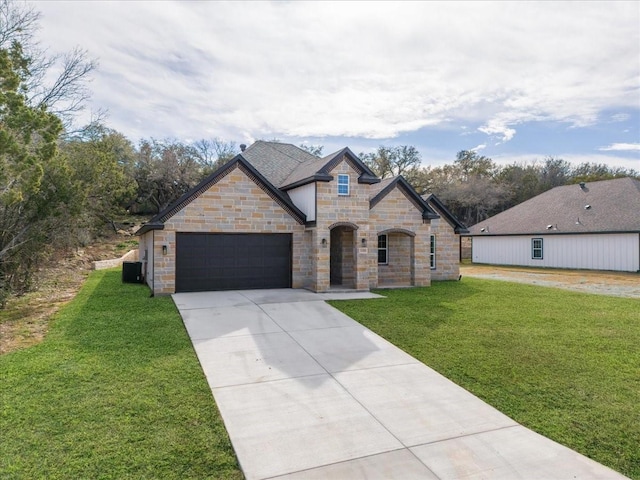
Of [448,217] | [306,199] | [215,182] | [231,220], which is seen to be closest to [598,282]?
[448,217]

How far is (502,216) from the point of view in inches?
1264

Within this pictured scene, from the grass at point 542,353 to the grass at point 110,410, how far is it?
3.87m

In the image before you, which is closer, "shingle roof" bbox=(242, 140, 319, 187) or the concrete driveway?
the concrete driveway

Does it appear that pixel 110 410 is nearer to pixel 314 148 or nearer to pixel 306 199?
pixel 306 199

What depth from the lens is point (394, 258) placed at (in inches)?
674

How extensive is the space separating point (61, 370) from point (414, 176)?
4389 centimetres

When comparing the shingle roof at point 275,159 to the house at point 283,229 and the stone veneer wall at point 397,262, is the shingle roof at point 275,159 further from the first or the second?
the stone veneer wall at point 397,262

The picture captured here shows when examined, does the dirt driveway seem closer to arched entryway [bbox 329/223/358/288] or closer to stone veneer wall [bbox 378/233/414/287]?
stone veneer wall [bbox 378/233/414/287]

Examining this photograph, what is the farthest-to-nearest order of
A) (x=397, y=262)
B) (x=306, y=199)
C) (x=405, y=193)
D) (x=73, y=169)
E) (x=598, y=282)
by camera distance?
(x=598, y=282), (x=397, y=262), (x=73, y=169), (x=405, y=193), (x=306, y=199)

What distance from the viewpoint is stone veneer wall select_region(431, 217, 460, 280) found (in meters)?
18.5

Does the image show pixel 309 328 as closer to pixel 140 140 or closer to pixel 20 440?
pixel 20 440

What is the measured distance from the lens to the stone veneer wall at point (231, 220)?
13.5 m

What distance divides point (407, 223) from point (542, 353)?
9275 mm

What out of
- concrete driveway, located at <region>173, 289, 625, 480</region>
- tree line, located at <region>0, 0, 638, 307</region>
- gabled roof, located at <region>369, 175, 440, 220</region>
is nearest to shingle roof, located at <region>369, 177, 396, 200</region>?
gabled roof, located at <region>369, 175, 440, 220</region>
